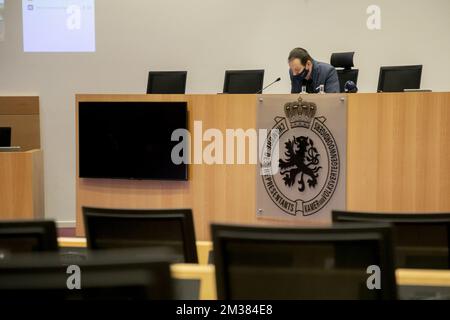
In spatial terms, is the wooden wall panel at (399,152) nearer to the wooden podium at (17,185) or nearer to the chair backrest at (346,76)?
the chair backrest at (346,76)

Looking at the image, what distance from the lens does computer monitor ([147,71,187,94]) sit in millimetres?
6719

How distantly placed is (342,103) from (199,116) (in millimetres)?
1158

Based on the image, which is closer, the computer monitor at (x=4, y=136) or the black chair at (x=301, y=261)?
the black chair at (x=301, y=261)

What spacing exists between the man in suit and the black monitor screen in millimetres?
1285

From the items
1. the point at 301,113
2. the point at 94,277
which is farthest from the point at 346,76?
the point at 94,277

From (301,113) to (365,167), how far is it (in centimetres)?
64

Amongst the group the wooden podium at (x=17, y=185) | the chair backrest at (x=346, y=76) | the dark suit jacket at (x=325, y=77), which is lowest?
the wooden podium at (x=17, y=185)

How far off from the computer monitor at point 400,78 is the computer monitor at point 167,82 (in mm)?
2136

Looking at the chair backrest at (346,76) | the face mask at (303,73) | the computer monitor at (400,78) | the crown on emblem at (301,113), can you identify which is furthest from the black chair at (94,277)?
the chair backrest at (346,76)

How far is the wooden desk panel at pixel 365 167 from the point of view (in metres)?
4.48

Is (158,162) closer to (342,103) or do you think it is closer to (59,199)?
(342,103)

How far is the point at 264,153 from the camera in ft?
15.8

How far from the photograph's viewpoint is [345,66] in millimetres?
6586

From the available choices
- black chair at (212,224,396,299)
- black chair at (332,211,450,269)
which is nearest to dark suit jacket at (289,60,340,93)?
black chair at (332,211,450,269)
